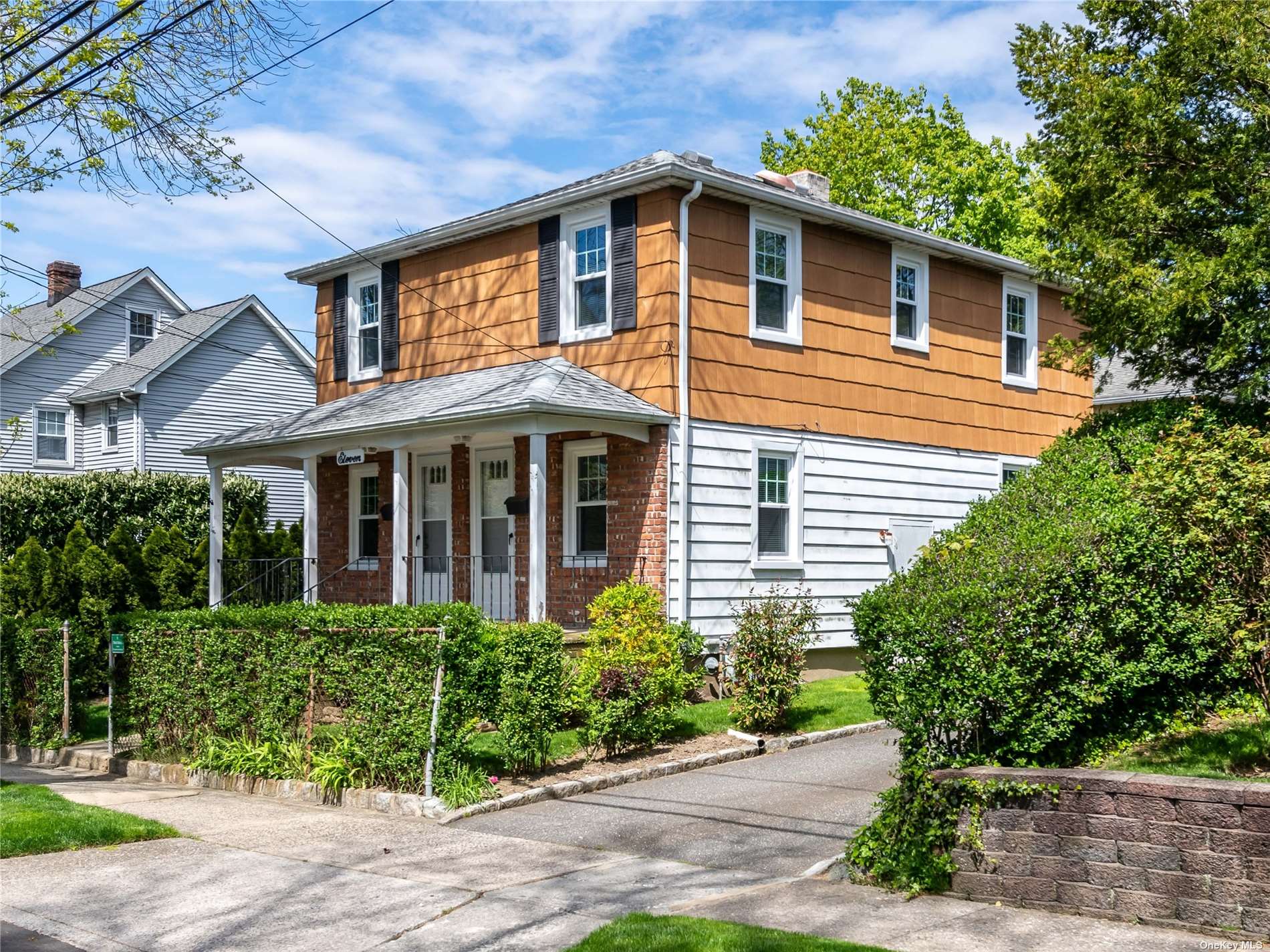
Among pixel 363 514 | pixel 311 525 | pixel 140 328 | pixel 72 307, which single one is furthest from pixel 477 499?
pixel 72 307

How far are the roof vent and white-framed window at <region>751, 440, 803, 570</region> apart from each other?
3786 mm

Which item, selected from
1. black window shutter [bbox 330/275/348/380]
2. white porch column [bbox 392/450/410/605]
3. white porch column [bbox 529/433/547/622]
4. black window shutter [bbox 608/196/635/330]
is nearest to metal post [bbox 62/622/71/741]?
white porch column [bbox 392/450/410/605]

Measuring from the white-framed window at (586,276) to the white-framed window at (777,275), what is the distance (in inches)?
76.2

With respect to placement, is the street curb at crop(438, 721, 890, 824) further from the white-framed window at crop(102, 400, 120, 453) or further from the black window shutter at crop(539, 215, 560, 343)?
the white-framed window at crop(102, 400, 120, 453)

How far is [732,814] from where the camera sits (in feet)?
32.2

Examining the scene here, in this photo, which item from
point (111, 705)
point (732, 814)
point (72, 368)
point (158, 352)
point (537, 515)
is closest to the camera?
point (732, 814)

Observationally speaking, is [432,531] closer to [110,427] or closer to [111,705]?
[111,705]

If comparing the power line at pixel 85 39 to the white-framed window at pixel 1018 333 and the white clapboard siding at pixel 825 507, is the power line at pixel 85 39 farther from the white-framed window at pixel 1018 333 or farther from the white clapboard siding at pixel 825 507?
the white-framed window at pixel 1018 333

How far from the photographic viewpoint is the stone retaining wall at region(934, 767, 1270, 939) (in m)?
6.15

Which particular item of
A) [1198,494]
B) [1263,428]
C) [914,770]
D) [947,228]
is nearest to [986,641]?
[914,770]

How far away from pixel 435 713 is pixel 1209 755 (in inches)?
227

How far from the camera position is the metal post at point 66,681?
14.4 meters

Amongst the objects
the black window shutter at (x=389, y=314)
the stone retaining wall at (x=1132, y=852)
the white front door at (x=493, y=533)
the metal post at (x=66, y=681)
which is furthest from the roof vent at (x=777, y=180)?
the stone retaining wall at (x=1132, y=852)

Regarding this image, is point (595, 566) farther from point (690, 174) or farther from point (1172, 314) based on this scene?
point (1172, 314)
